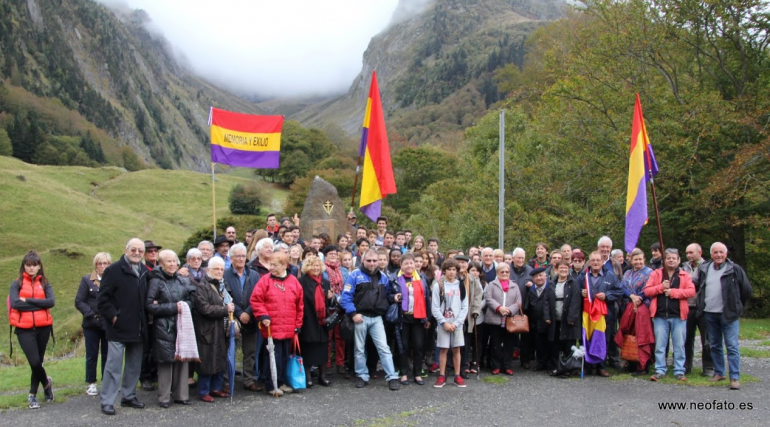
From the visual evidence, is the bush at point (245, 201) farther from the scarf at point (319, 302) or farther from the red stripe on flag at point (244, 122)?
the scarf at point (319, 302)

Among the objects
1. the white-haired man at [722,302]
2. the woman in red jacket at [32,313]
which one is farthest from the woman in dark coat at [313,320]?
the white-haired man at [722,302]

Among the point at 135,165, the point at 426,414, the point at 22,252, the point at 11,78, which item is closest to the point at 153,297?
the point at 426,414

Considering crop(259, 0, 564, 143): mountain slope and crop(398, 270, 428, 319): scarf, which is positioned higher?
crop(259, 0, 564, 143): mountain slope

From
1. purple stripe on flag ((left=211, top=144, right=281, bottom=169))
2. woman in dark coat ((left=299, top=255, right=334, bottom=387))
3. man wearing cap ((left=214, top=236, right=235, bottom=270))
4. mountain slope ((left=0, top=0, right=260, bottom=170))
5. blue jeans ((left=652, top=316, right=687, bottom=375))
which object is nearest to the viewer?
woman in dark coat ((left=299, top=255, right=334, bottom=387))

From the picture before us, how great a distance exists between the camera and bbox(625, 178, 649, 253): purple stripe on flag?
9.77 metres

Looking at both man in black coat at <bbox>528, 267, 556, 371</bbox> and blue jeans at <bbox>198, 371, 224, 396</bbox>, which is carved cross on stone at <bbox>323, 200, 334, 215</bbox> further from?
blue jeans at <bbox>198, 371, 224, 396</bbox>

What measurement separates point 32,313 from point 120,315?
4.26 feet

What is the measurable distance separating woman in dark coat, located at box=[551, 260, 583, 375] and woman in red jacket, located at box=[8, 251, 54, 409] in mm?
7363

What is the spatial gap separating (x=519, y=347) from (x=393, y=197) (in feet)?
111

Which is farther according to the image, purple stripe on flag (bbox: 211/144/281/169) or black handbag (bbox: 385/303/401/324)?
purple stripe on flag (bbox: 211/144/281/169)

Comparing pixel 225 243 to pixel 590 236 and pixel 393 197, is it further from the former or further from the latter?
pixel 393 197

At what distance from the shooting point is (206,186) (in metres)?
62.2

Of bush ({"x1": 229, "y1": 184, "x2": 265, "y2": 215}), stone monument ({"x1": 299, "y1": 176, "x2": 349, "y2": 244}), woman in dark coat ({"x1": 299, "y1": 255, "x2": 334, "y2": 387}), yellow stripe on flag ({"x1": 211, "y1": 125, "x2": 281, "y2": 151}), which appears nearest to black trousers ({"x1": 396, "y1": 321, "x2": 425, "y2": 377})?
woman in dark coat ({"x1": 299, "y1": 255, "x2": 334, "y2": 387})

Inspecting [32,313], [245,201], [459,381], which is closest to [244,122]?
[32,313]
